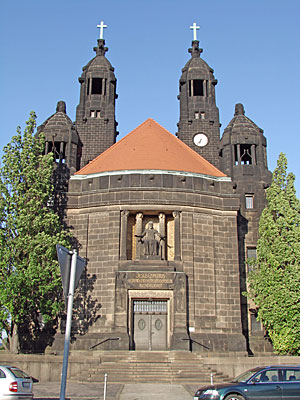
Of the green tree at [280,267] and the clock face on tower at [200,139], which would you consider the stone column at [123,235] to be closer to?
the green tree at [280,267]

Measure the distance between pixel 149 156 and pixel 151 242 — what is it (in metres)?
6.26

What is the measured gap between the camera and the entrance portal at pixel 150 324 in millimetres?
24094

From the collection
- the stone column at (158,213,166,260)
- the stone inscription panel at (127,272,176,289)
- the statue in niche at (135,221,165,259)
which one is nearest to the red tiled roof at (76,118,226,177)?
the stone column at (158,213,166,260)

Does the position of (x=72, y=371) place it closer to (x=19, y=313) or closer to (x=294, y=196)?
(x=19, y=313)

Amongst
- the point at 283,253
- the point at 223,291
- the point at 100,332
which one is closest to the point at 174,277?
the point at 223,291

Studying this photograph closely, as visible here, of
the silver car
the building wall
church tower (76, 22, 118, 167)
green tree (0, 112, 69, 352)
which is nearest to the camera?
the silver car

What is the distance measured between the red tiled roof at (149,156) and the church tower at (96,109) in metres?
4.08

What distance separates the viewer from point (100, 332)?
24172 mm

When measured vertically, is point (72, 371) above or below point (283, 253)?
below

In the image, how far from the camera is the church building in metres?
24.3

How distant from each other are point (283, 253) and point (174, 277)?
21.6ft

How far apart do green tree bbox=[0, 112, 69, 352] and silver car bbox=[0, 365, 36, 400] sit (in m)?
9.00

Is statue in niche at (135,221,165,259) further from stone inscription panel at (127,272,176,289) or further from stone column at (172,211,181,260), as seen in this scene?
stone inscription panel at (127,272,176,289)

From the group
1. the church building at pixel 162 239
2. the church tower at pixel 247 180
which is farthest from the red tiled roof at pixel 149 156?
the church tower at pixel 247 180
